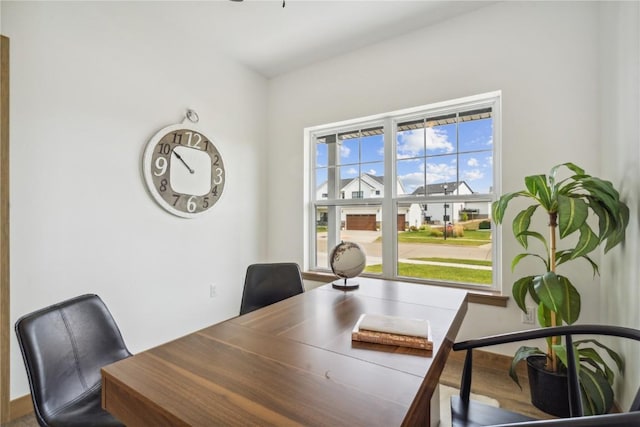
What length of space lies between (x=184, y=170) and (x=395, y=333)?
2.29m

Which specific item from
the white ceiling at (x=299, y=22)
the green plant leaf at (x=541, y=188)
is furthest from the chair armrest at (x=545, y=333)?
the white ceiling at (x=299, y=22)

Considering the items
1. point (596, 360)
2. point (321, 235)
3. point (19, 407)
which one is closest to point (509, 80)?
point (596, 360)

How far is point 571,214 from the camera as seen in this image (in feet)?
4.90

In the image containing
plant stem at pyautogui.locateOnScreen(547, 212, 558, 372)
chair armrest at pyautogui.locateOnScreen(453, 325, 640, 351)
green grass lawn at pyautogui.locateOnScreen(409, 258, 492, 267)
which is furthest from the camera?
green grass lawn at pyautogui.locateOnScreen(409, 258, 492, 267)

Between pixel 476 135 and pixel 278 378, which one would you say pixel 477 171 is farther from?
pixel 278 378

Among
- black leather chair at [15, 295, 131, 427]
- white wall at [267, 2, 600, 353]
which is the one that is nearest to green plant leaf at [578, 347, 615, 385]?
white wall at [267, 2, 600, 353]

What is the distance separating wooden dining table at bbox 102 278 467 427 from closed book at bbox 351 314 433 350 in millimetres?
25

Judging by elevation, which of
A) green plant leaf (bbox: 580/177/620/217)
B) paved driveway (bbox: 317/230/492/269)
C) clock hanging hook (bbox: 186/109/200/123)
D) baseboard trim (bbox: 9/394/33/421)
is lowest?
baseboard trim (bbox: 9/394/33/421)

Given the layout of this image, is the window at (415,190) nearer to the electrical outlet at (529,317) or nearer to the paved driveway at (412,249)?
the paved driveway at (412,249)

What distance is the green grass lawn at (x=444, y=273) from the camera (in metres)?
2.51

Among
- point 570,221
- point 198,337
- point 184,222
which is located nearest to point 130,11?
point 184,222

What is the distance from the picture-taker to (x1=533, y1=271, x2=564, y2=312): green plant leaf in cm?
156

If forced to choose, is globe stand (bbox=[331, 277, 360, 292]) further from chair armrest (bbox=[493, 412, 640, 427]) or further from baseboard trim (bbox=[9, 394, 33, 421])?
baseboard trim (bbox=[9, 394, 33, 421])

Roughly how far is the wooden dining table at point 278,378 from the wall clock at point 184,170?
5.46 feet
